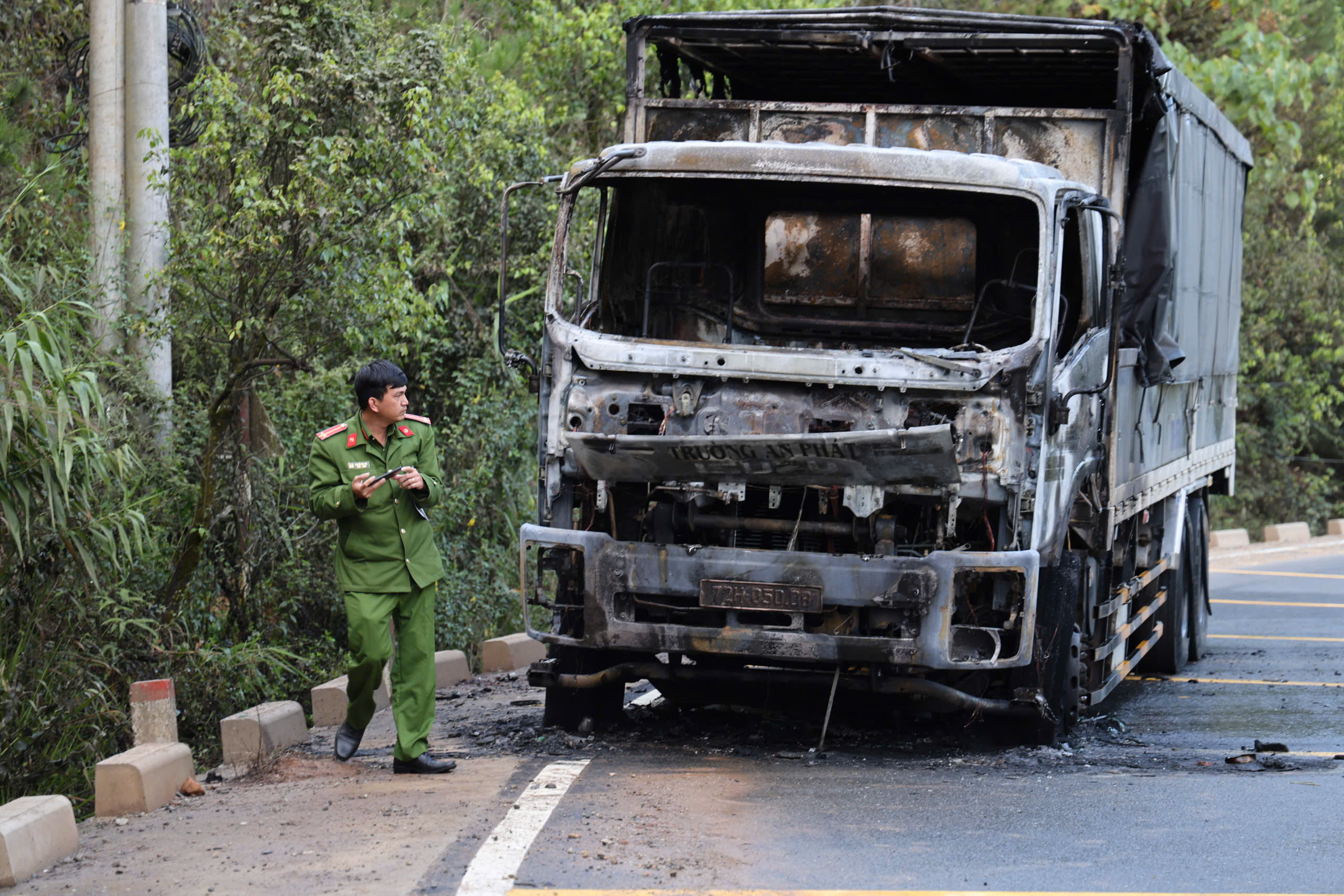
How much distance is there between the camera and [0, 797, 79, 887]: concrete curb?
5.20 m

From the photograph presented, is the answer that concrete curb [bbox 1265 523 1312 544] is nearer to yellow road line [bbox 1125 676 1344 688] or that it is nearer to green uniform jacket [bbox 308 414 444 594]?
yellow road line [bbox 1125 676 1344 688]

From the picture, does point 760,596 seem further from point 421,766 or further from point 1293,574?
point 1293,574

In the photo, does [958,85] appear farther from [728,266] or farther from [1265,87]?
[1265,87]

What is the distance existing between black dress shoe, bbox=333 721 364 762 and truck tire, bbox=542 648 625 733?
3.13 ft

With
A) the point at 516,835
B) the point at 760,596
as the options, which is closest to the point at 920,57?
the point at 760,596

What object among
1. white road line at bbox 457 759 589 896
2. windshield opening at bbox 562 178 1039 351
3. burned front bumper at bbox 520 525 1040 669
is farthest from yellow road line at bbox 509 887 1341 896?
windshield opening at bbox 562 178 1039 351

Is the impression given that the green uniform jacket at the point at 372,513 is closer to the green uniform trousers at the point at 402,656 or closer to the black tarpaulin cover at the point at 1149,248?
the green uniform trousers at the point at 402,656

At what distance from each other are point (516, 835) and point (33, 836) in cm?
155

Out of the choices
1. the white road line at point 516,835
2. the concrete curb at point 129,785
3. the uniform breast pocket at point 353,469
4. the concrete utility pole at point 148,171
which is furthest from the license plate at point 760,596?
the concrete utility pole at point 148,171

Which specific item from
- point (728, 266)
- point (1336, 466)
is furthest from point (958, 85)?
point (1336, 466)

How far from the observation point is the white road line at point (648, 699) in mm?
8719

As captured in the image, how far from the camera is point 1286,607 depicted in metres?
14.8

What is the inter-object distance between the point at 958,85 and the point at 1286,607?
7.59m

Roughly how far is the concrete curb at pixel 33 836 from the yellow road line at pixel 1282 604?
463 inches
